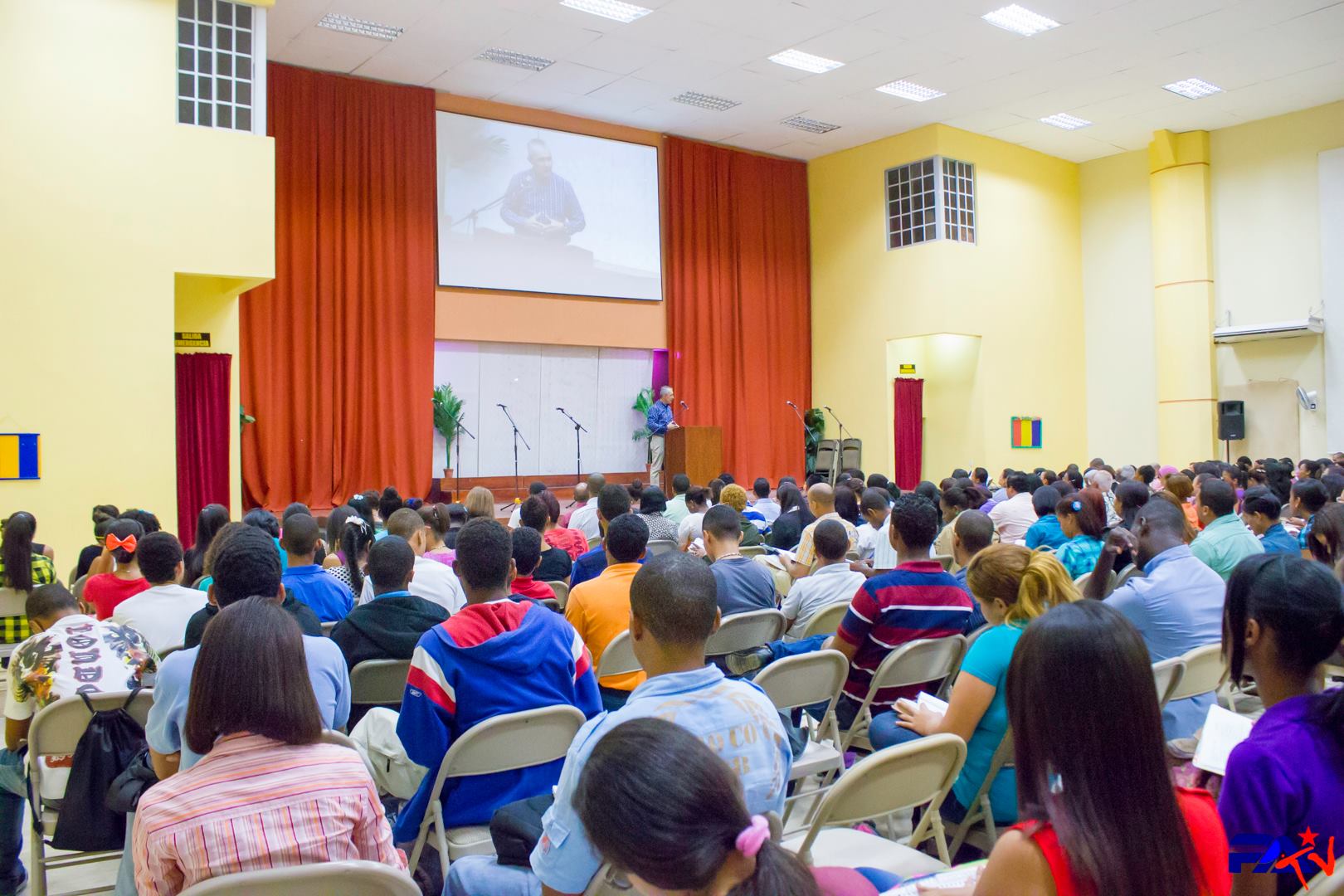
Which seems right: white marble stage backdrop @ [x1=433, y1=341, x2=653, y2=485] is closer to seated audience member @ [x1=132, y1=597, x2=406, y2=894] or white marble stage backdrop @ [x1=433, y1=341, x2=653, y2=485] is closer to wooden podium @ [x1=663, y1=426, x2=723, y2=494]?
wooden podium @ [x1=663, y1=426, x2=723, y2=494]

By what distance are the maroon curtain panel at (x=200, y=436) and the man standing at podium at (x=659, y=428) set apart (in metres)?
5.15

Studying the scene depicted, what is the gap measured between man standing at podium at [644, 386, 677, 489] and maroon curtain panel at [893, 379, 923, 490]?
3.46 metres

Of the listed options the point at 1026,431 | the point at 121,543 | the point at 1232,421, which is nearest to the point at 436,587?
the point at 121,543

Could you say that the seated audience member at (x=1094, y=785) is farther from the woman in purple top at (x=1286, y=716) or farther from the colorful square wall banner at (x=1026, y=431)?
the colorful square wall banner at (x=1026, y=431)

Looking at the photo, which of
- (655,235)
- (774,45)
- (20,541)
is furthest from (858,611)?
(655,235)

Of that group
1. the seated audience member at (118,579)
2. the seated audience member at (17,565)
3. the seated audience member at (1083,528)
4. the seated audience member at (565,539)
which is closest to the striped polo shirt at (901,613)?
the seated audience member at (1083,528)

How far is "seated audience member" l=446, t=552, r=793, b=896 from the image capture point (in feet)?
5.21

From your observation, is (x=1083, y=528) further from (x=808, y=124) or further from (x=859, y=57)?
(x=808, y=124)

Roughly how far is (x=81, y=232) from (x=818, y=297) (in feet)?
33.1

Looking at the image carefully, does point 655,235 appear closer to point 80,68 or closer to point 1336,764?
point 80,68

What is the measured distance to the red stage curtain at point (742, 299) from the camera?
13781 mm

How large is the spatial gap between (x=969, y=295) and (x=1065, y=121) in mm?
2656

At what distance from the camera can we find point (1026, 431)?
14492mm

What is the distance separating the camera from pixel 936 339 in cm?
1467
